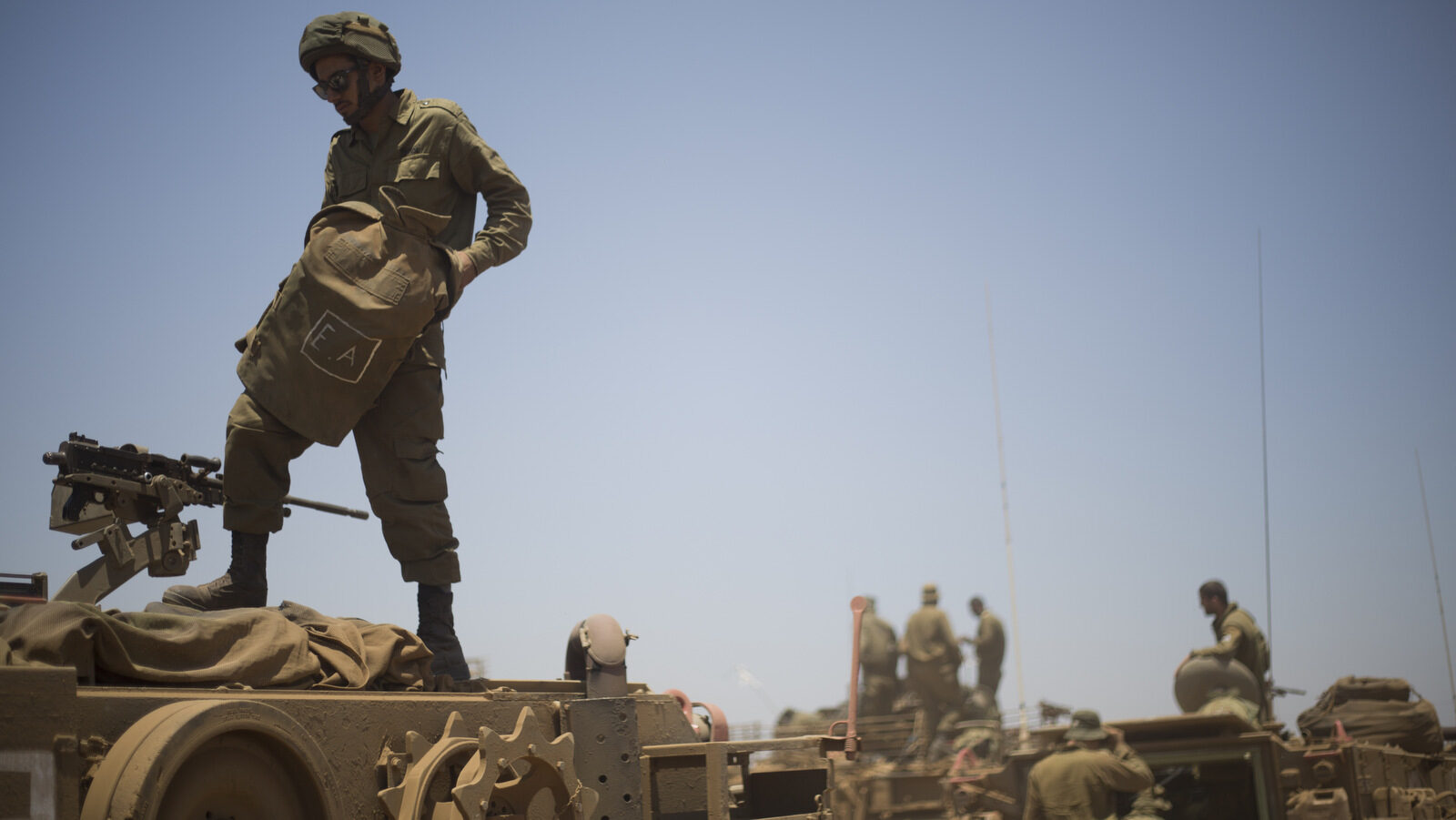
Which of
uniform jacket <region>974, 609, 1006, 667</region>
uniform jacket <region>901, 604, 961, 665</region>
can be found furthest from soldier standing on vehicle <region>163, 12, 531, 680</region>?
uniform jacket <region>974, 609, 1006, 667</region>

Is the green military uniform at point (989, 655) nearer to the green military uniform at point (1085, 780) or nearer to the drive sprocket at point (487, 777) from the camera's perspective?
the green military uniform at point (1085, 780)

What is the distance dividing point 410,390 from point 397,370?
0.09 m

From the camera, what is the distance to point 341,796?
3543 millimetres

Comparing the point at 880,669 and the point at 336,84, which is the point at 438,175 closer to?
the point at 336,84

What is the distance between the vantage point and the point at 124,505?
4.69 metres

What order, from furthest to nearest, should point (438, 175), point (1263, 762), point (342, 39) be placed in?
point (1263, 762), point (438, 175), point (342, 39)

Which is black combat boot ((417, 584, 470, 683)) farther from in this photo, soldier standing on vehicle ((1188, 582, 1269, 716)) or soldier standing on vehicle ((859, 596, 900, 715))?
soldier standing on vehicle ((859, 596, 900, 715))

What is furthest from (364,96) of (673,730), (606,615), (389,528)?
(673,730)

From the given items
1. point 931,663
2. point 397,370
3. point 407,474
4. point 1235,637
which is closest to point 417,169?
point 397,370

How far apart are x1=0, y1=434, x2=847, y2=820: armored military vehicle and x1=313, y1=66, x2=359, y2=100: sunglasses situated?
141 cm

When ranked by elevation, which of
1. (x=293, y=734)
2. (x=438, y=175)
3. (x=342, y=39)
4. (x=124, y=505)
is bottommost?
(x=293, y=734)

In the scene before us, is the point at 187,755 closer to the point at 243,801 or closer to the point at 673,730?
the point at 243,801

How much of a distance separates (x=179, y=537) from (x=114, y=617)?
152 cm

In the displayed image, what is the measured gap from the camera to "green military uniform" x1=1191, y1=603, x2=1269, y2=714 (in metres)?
11.2
